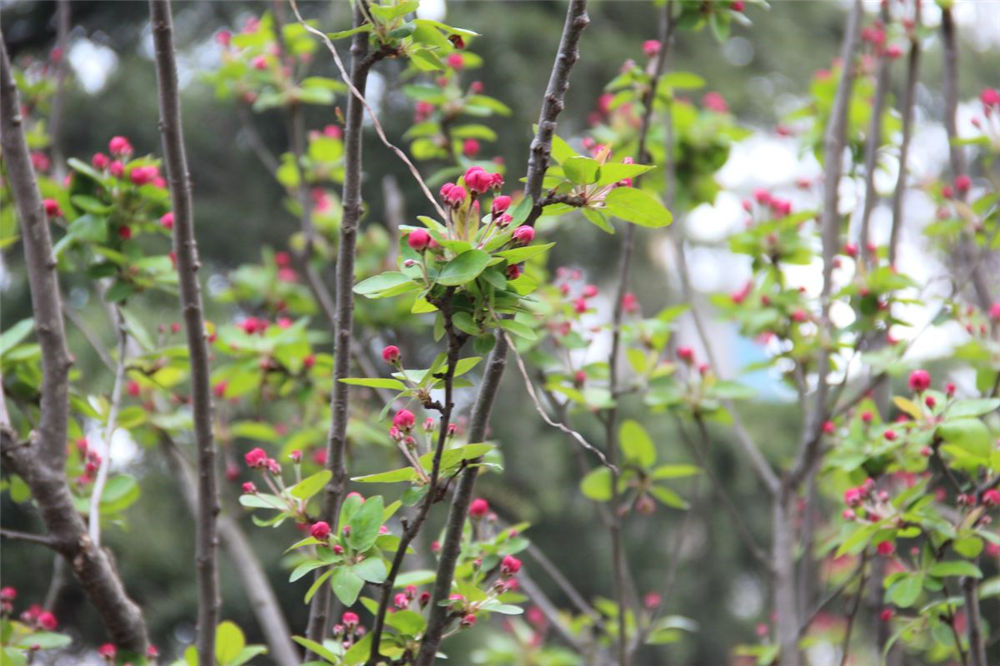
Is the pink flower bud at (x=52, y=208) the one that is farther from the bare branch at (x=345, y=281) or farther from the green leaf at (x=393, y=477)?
the green leaf at (x=393, y=477)

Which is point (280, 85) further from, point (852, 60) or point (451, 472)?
point (451, 472)

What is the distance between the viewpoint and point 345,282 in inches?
58.0

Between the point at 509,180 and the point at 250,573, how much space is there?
78.8 inches

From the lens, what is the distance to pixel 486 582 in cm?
185

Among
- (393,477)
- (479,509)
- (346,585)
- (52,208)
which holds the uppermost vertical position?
(52,208)

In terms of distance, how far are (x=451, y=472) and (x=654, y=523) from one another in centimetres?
391

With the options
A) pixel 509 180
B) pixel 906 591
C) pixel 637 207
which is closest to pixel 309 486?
pixel 637 207

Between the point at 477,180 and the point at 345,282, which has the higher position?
the point at 477,180

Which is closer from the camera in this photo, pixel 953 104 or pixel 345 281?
pixel 345 281

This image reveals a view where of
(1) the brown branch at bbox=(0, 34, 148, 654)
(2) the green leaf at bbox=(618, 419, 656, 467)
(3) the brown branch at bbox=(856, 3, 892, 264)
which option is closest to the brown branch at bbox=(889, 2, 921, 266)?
(3) the brown branch at bbox=(856, 3, 892, 264)

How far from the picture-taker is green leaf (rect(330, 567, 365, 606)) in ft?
4.09

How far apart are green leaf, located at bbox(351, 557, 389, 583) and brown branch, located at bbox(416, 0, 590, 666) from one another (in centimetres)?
8

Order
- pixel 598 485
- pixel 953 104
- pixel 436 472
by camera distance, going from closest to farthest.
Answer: pixel 436 472 < pixel 598 485 < pixel 953 104

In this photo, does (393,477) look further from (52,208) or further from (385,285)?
(52,208)
